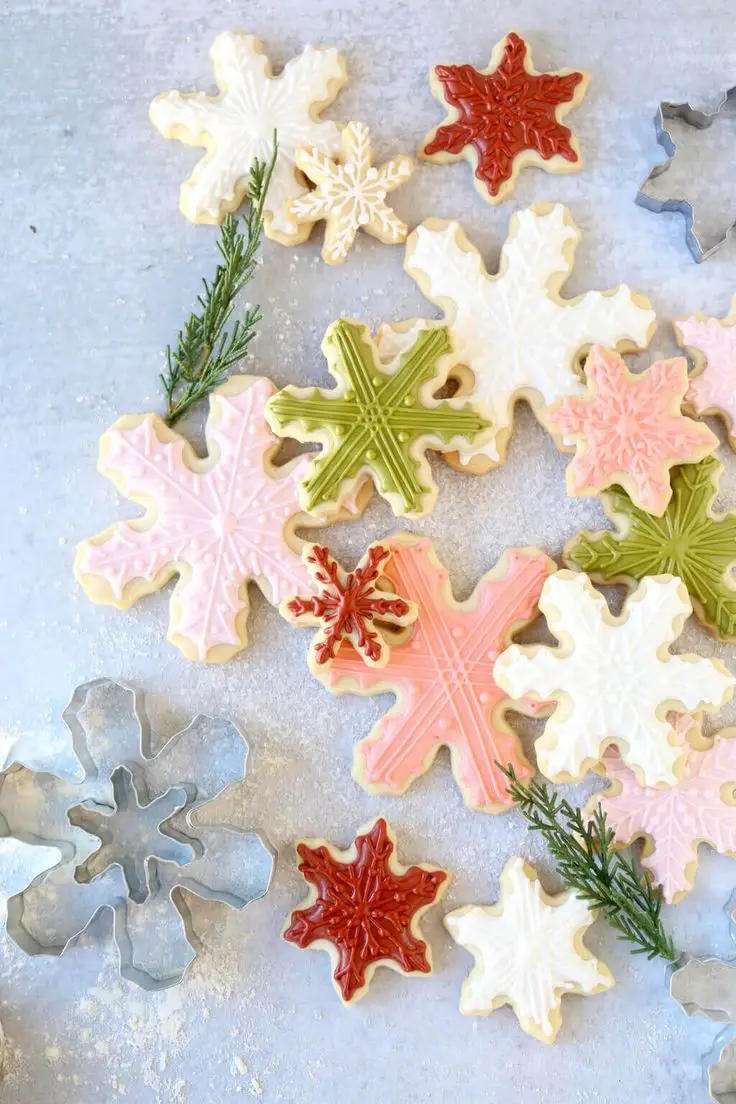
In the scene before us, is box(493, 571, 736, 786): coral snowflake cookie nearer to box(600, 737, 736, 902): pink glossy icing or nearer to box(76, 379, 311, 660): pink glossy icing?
box(600, 737, 736, 902): pink glossy icing

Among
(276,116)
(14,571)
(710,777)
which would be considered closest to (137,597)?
(14,571)

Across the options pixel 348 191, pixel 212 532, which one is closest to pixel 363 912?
pixel 212 532

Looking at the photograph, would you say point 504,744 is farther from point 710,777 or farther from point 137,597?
point 137,597

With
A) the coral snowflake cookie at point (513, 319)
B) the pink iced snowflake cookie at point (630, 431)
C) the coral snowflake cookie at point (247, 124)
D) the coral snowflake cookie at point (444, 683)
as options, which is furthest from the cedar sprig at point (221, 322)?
the pink iced snowflake cookie at point (630, 431)

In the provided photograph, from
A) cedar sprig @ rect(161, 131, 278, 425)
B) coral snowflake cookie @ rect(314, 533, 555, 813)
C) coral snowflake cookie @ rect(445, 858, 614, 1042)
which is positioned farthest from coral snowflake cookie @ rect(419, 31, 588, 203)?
coral snowflake cookie @ rect(445, 858, 614, 1042)

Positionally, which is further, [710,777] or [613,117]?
[613,117]

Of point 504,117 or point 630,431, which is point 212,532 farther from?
point 504,117
